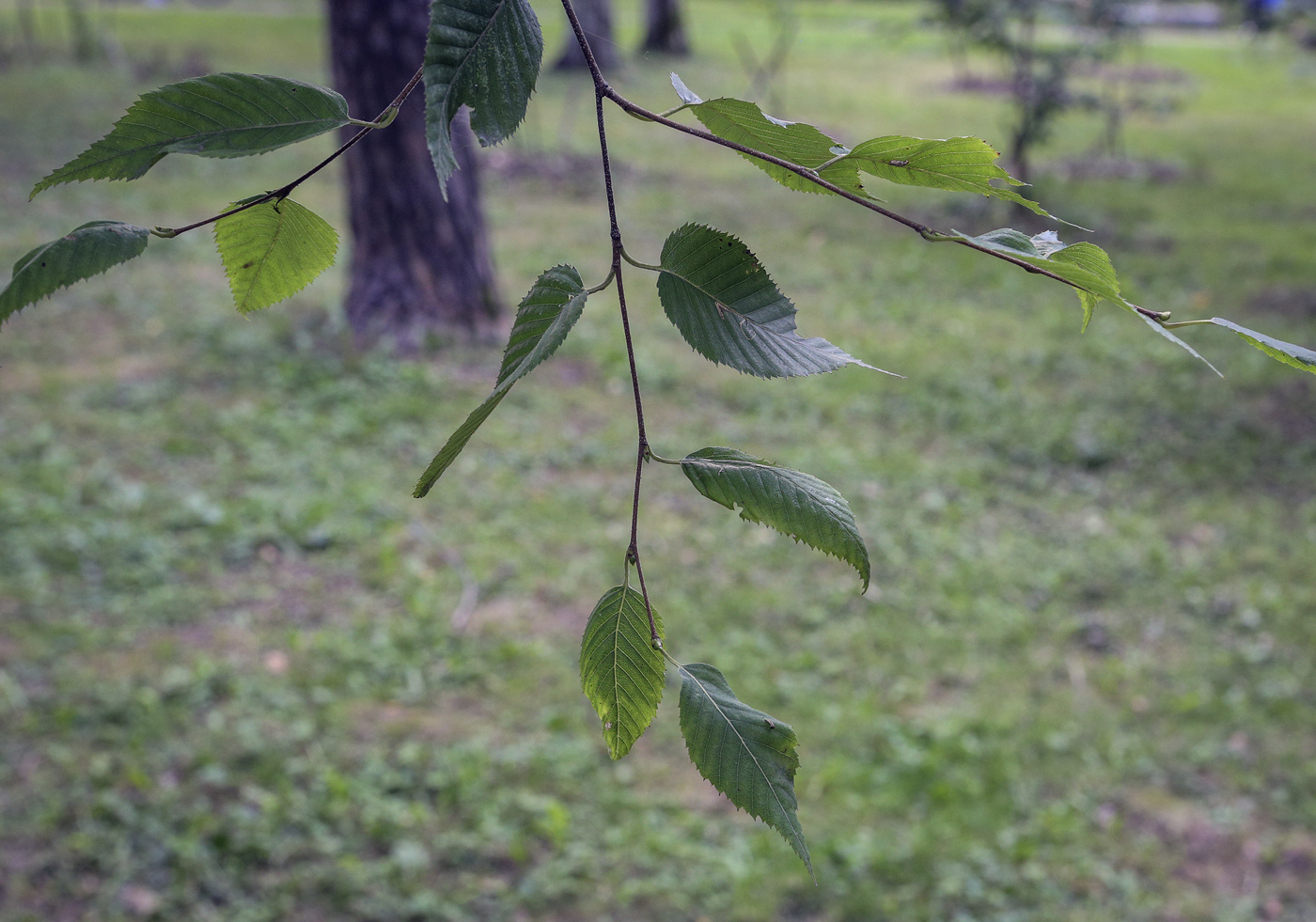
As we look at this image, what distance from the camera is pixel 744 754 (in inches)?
23.7

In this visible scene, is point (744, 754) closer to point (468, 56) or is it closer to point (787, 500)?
point (787, 500)

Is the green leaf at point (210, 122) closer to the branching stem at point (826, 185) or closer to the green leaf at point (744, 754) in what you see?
the branching stem at point (826, 185)

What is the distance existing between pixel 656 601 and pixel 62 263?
3584 mm

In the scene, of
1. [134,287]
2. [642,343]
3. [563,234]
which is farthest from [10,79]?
[642,343]

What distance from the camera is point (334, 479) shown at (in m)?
4.77

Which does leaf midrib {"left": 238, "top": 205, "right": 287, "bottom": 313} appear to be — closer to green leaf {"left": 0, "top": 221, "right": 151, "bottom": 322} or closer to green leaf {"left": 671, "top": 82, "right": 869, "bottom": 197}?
green leaf {"left": 0, "top": 221, "right": 151, "bottom": 322}

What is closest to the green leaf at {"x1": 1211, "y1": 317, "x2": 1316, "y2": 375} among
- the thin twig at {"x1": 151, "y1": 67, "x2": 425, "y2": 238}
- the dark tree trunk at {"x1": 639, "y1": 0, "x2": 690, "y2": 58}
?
the thin twig at {"x1": 151, "y1": 67, "x2": 425, "y2": 238}

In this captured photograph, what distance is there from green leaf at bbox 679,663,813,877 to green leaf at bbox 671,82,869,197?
0.98 ft

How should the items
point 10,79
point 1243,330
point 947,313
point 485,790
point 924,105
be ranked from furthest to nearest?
point 924,105 < point 10,79 < point 947,313 < point 485,790 < point 1243,330

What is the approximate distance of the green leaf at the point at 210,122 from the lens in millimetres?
572

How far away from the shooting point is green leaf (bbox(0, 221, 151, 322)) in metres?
0.55

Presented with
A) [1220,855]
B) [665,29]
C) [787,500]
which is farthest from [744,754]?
[665,29]

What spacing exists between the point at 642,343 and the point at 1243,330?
598cm

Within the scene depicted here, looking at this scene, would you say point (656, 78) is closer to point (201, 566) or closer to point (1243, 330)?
point (201, 566)
